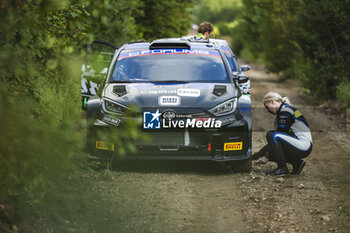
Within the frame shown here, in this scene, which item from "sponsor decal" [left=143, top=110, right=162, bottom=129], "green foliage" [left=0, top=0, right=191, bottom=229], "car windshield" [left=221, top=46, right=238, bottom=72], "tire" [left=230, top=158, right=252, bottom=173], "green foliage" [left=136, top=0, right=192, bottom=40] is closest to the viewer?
"green foliage" [left=0, top=0, right=191, bottom=229]

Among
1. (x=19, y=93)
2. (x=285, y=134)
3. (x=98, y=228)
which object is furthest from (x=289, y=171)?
(x=19, y=93)

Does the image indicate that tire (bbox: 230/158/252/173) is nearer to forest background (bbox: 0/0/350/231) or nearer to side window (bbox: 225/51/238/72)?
forest background (bbox: 0/0/350/231)

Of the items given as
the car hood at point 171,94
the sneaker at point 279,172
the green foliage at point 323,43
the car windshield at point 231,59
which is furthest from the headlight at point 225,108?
the green foliage at point 323,43

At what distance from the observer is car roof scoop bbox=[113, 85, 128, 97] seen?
7981 millimetres

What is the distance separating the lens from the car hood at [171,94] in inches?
304

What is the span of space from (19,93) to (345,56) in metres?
14.6

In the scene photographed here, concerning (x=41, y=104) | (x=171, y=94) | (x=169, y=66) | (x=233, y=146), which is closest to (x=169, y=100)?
(x=171, y=94)

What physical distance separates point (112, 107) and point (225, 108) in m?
1.45

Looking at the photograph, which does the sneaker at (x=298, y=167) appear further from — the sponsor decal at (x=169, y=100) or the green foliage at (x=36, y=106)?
the green foliage at (x=36, y=106)

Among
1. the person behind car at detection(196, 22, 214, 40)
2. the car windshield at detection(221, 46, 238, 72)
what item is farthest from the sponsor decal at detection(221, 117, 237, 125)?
the person behind car at detection(196, 22, 214, 40)

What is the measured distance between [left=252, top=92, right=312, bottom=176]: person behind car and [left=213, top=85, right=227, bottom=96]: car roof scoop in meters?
0.56

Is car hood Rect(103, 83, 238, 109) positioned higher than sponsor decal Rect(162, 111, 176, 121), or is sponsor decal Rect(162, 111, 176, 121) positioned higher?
car hood Rect(103, 83, 238, 109)

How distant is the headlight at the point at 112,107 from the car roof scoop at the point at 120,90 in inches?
7.6

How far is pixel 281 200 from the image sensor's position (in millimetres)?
6801
